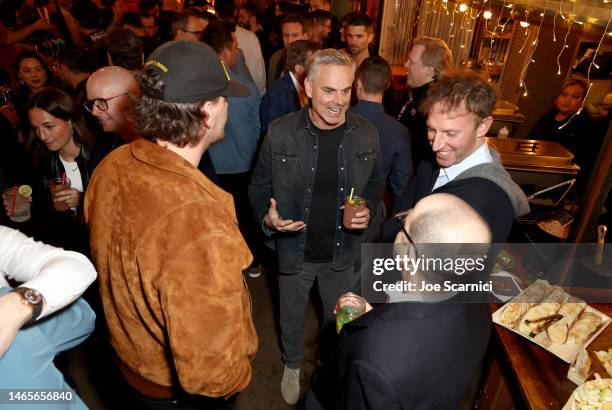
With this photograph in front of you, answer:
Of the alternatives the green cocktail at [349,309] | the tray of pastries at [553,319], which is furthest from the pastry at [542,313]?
the green cocktail at [349,309]

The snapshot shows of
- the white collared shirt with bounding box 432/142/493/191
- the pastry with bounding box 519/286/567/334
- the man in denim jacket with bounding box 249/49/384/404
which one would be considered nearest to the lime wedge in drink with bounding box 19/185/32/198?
the man in denim jacket with bounding box 249/49/384/404

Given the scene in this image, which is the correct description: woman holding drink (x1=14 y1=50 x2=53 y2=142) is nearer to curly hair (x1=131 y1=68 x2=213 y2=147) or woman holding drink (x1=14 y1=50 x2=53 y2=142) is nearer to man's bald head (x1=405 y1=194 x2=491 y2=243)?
curly hair (x1=131 y1=68 x2=213 y2=147)

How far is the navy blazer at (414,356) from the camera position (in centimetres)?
115

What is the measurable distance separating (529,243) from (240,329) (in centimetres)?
209

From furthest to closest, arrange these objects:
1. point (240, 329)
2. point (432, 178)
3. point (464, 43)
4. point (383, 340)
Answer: point (464, 43), point (432, 178), point (240, 329), point (383, 340)

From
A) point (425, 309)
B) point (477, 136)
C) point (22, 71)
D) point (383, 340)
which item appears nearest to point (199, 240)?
point (383, 340)

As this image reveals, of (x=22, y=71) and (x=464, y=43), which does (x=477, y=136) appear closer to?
(x=22, y=71)

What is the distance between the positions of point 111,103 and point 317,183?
144 centimetres

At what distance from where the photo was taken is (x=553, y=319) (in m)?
1.88

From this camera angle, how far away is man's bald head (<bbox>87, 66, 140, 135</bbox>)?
237cm

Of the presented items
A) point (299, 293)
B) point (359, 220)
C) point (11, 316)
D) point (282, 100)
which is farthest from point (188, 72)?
point (282, 100)

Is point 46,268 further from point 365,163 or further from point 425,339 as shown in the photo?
point 365,163

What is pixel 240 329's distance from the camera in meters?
1.38

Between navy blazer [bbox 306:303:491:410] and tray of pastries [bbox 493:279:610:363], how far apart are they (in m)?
0.71
